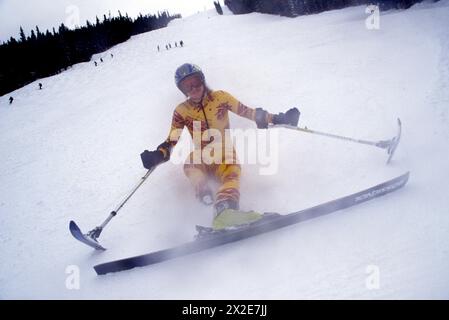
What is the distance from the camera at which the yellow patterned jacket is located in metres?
4.36

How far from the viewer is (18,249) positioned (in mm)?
4047

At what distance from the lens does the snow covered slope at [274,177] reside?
8.68 ft

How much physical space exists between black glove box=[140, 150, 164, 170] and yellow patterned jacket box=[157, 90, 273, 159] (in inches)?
9.9

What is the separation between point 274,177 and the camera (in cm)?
442

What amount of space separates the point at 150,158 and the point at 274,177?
1623 millimetres

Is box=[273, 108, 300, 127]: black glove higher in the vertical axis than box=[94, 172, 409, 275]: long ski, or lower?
higher

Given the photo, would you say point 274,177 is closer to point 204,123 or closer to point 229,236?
point 204,123

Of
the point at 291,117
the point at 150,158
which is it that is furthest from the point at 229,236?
the point at 291,117

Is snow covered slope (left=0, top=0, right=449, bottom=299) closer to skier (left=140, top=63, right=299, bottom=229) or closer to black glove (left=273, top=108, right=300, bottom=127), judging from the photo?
skier (left=140, top=63, right=299, bottom=229)

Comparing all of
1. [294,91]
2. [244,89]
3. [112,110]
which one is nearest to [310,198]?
[294,91]

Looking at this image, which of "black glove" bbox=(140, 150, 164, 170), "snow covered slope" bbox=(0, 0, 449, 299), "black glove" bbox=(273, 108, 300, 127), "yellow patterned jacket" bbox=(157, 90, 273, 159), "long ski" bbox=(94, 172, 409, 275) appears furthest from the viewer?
"yellow patterned jacket" bbox=(157, 90, 273, 159)

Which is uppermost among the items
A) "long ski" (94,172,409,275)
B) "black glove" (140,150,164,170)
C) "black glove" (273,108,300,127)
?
"black glove" (273,108,300,127)

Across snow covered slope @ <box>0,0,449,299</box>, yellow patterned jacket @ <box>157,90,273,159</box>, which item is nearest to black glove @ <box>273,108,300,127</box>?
yellow patterned jacket @ <box>157,90,273,159</box>
